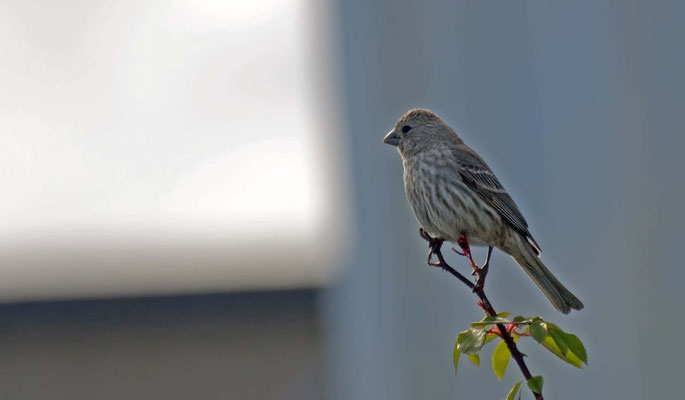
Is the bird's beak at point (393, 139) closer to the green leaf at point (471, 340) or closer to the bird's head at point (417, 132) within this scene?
the bird's head at point (417, 132)

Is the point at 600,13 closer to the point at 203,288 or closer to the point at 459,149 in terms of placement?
the point at 459,149

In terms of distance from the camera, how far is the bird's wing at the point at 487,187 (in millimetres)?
4105

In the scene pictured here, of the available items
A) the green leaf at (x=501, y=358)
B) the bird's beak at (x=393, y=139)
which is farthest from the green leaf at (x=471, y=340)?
the bird's beak at (x=393, y=139)

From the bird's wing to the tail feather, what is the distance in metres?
0.04

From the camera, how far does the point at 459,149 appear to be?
14.8 feet

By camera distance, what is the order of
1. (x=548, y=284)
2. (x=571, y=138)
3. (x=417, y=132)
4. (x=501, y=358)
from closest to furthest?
1. (x=501, y=358)
2. (x=548, y=284)
3. (x=417, y=132)
4. (x=571, y=138)

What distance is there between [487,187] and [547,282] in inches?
18.6

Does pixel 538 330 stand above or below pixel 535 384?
above

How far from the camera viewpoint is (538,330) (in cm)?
218

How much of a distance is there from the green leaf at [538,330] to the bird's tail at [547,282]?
169 cm

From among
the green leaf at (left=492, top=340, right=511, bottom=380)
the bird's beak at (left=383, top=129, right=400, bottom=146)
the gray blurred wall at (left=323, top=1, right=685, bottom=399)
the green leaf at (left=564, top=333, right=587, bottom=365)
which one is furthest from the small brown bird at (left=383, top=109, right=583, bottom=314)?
the gray blurred wall at (left=323, top=1, right=685, bottom=399)

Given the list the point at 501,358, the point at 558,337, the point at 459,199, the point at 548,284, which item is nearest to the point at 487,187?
the point at 459,199

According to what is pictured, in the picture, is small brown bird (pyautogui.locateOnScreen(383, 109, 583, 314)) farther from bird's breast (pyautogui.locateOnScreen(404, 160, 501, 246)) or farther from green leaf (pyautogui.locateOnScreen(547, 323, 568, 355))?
green leaf (pyautogui.locateOnScreen(547, 323, 568, 355))

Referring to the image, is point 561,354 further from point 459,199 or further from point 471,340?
point 459,199
